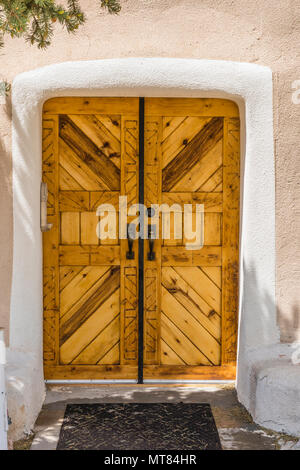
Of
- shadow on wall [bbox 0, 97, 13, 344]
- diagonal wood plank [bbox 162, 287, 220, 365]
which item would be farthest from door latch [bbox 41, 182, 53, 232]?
diagonal wood plank [bbox 162, 287, 220, 365]

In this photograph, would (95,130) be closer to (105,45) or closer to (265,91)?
(105,45)

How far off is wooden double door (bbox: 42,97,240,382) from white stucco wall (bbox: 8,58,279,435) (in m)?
0.27

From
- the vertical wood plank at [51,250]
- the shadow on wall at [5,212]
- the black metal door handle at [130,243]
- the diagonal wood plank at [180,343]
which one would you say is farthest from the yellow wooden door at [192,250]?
the shadow on wall at [5,212]

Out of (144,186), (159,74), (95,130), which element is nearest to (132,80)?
(159,74)

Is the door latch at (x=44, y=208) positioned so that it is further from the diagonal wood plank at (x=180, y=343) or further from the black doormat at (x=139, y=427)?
the black doormat at (x=139, y=427)

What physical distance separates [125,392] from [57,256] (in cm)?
127

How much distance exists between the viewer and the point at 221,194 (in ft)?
15.4

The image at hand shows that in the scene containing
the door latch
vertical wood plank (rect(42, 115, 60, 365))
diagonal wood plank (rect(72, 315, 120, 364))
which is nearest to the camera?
the door latch

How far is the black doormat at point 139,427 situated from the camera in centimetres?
374

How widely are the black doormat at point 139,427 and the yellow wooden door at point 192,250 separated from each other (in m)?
0.52

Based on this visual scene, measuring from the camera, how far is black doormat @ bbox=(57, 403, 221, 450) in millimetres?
3736

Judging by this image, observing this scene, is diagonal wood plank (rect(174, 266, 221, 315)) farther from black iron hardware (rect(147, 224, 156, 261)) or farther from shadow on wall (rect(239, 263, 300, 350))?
shadow on wall (rect(239, 263, 300, 350))

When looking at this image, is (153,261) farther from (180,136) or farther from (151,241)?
(180,136)

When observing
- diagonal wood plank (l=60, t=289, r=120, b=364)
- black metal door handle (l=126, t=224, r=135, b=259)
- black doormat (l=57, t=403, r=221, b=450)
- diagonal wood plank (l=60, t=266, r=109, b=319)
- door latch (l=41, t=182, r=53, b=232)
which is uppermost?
door latch (l=41, t=182, r=53, b=232)
